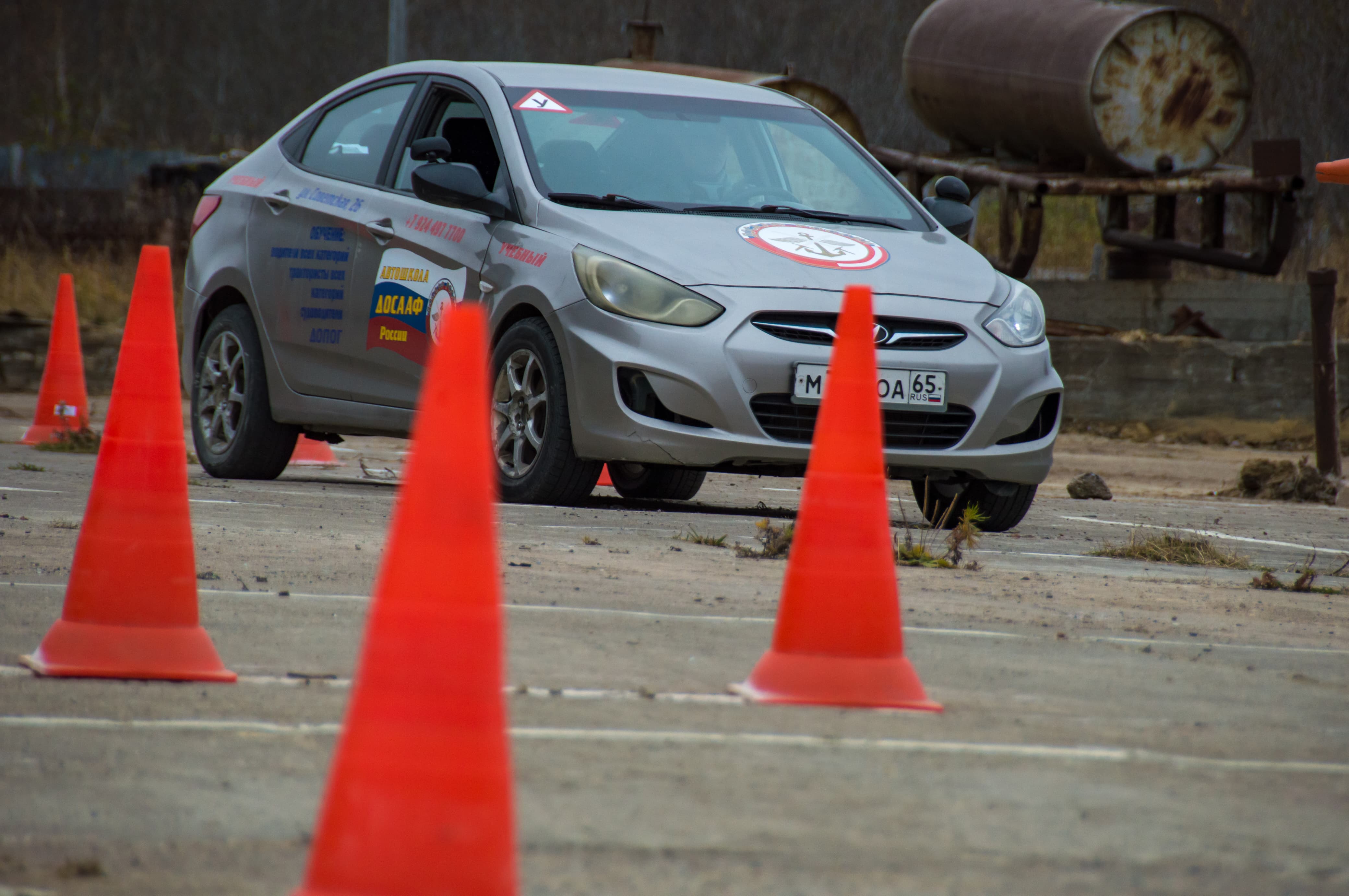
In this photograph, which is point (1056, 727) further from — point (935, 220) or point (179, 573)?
point (935, 220)

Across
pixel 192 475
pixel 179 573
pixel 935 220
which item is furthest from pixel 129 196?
pixel 179 573

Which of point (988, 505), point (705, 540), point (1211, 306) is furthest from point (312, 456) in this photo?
point (1211, 306)

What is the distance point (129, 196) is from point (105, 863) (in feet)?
91.6

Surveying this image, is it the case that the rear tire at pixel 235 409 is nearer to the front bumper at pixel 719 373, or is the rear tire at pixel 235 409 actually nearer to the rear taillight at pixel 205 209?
→ the rear taillight at pixel 205 209

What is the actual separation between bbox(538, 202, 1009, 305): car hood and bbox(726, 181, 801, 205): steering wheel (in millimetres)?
224

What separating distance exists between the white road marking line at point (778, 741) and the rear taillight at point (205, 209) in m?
5.72

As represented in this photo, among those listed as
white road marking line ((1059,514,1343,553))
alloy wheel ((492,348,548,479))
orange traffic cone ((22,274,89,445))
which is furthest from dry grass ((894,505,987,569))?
orange traffic cone ((22,274,89,445))

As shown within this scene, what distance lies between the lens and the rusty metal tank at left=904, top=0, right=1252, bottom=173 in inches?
620

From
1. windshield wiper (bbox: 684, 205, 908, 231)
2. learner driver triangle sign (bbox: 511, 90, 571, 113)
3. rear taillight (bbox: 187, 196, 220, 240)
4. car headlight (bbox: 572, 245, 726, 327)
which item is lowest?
rear taillight (bbox: 187, 196, 220, 240)

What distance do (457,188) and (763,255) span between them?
1.18 m

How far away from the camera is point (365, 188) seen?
773 centimetres

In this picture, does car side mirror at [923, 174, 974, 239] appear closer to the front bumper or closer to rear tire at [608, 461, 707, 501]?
the front bumper

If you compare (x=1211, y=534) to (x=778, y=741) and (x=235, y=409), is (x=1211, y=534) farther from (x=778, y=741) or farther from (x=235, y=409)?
(x=778, y=741)

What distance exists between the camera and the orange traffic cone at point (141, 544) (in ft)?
11.4
